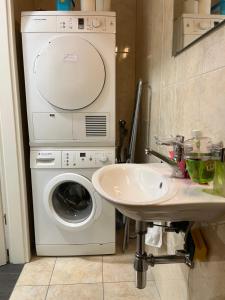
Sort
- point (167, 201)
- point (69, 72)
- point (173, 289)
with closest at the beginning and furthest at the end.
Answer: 1. point (167, 201)
2. point (173, 289)
3. point (69, 72)

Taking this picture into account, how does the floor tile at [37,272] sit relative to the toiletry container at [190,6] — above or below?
below

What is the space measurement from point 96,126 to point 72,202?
0.68 m

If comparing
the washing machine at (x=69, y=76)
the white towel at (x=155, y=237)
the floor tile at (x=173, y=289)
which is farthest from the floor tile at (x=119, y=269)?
the washing machine at (x=69, y=76)

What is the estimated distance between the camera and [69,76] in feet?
5.68

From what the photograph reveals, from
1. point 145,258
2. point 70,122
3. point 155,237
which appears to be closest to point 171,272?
point 155,237

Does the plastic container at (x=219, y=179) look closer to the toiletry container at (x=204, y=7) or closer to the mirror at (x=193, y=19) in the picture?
the mirror at (x=193, y=19)

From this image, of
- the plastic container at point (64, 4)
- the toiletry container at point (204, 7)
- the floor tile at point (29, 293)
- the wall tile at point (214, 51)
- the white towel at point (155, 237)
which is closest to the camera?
the wall tile at point (214, 51)

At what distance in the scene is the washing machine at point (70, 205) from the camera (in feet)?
5.99

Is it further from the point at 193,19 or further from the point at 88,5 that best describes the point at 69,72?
the point at 193,19

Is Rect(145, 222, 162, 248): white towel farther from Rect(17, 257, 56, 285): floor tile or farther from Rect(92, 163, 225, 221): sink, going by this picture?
Rect(17, 257, 56, 285): floor tile

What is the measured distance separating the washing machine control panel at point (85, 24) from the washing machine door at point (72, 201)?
1.04 m

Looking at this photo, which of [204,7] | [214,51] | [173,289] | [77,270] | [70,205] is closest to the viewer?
[214,51]

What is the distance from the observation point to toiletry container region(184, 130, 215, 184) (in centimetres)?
78

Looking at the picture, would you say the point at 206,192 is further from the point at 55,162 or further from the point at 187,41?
the point at 55,162
